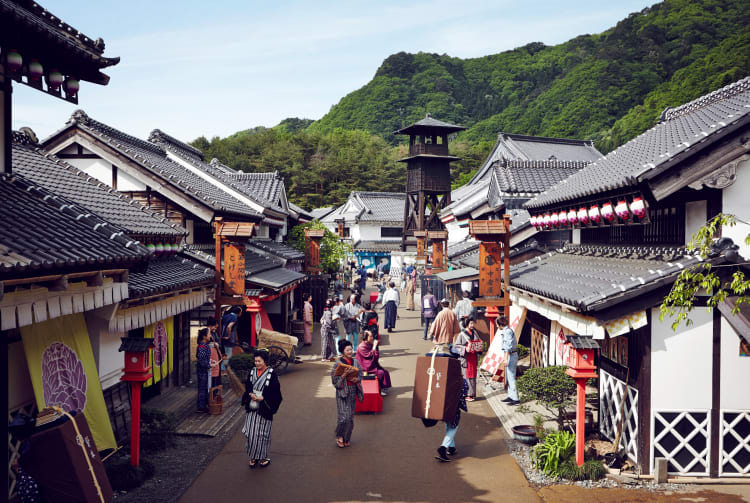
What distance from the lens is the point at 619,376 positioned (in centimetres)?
932

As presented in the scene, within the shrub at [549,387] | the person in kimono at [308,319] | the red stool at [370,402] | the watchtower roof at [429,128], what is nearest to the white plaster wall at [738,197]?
the shrub at [549,387]

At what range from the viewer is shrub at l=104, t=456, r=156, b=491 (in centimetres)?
794

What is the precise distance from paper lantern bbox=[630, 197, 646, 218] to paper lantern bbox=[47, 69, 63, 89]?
9520mm

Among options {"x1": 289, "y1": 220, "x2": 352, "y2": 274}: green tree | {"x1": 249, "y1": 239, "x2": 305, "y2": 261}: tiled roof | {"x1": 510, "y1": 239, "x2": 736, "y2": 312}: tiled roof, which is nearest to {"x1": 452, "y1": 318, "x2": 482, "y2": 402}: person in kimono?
{"x1": 510, "y1": 239, "x2": 736, "y2": 312}: tiled roof

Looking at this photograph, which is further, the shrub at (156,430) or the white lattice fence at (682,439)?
the shrub at (156,430)

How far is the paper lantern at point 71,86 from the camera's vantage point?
878cm

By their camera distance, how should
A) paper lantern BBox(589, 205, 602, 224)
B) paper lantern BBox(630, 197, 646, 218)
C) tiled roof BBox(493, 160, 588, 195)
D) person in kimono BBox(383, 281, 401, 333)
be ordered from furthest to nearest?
person in kimono BBox(383, 281, 401, 333) < tiled roof BBox(493, 160, 588, 195) < paper lantern BBox(589, 205, 602, 224) < paper lantern BBox(630, 197, 646, 218)

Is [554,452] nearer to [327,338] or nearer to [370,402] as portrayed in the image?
[370,402]

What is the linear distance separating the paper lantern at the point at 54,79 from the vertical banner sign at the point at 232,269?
6.48 metres

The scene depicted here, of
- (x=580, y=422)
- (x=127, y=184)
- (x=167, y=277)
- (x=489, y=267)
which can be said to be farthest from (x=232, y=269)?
(x=580, y=422)

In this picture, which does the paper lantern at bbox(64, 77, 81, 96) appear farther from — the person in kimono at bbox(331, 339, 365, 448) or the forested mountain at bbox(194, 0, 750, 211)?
the forested mountain at bbox(194, 0, 750, 211)

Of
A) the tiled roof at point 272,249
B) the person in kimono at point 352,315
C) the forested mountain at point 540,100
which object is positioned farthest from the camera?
the forested mountain at point 540,100

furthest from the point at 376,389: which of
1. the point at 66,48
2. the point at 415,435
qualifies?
the point at 66,48

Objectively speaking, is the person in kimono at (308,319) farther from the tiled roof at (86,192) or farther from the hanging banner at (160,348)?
the hanging banner at (160,348)
